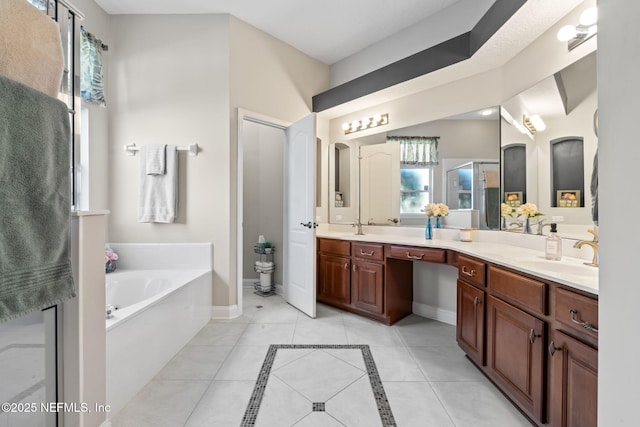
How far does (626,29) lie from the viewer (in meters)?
0.62

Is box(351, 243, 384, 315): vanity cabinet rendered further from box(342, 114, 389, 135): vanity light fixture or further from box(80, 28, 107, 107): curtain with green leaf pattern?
box(80, 28, 107, 107): curtain with green leaf pattern

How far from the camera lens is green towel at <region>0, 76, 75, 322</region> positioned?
78cm

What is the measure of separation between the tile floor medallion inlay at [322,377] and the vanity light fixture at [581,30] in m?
2.46

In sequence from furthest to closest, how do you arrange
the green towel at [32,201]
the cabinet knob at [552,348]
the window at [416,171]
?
the window at [416,171]
the cabinet knob at [552,348]
the green towel at [32,201]

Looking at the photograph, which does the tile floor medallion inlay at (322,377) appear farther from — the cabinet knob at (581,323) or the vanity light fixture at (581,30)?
the vanity light fixture at (581,30)

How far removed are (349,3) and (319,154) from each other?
1650mm

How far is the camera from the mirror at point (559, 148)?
1671 mm

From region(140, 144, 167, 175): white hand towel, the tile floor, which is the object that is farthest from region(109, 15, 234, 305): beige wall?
the tile floor

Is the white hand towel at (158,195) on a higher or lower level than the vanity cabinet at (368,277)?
higher

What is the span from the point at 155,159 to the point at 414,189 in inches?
105

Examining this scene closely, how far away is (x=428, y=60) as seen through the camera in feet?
8.20

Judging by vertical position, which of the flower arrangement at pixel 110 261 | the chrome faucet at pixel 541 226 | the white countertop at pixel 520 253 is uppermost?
the chrome faucet at pixel 541 226

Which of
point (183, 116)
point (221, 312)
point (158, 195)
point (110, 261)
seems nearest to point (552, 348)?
point (221, 312)

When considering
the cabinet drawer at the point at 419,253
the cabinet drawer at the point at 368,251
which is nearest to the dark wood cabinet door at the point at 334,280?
the cabinet drawer at the point at 368,251
